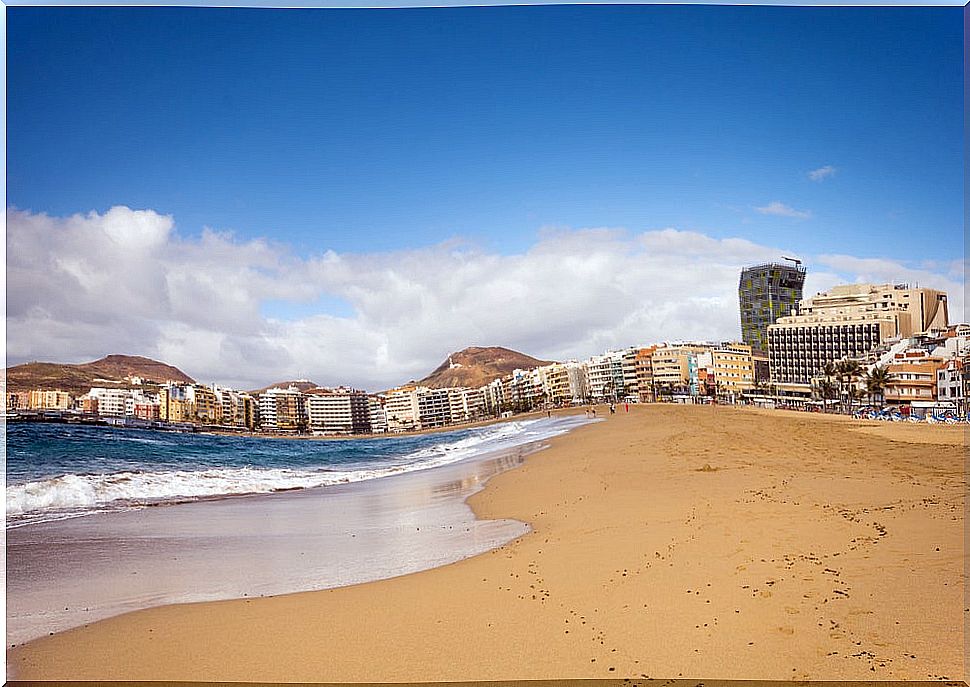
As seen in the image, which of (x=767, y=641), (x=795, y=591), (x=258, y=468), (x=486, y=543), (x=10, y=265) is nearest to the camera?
(x=767, y=641)

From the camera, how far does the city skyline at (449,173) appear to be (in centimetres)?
392

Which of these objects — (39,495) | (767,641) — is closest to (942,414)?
(767,641)

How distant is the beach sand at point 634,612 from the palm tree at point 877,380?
0.79m

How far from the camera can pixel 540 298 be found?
4660 mm

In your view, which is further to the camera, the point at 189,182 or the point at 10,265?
the point at 189,182

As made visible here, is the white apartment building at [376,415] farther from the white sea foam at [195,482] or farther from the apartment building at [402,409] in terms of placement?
the white sea foam at [195,482]

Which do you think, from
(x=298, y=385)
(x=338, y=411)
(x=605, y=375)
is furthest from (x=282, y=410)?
(x=605, y=375)

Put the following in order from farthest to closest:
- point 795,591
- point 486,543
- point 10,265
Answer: point 10,265, point 486,543, point 795,591

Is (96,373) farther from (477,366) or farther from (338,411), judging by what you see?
(477,366)

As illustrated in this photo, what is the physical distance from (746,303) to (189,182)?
3.55 metres

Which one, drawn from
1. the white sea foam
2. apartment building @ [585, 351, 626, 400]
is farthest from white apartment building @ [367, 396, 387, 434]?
apartment building @ [585, 351, 626, 400]

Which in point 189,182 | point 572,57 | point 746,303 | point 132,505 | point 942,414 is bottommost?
point 132,505

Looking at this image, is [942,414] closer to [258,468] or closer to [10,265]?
[258,468]

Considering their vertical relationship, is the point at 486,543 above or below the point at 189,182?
below
